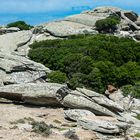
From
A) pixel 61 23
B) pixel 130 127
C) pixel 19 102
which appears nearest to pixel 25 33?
pixel 61 23

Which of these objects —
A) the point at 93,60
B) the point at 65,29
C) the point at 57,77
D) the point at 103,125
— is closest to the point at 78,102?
the point at 103,125

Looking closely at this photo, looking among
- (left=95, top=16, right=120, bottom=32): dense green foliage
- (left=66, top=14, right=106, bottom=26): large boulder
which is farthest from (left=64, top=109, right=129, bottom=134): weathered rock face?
(left=66, top=14, right=106, bottom=26): large boulder

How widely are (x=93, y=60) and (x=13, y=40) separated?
31.6ft

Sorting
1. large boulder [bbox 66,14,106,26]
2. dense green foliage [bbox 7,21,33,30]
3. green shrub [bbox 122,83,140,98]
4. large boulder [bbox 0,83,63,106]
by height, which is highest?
large boulder [bbox 66,14,106,26]

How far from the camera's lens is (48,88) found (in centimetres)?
2347

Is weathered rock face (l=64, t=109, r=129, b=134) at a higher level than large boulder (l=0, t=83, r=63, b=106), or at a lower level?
lower

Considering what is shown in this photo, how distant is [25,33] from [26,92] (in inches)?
783

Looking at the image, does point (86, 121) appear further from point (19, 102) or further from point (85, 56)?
point (85, 56)

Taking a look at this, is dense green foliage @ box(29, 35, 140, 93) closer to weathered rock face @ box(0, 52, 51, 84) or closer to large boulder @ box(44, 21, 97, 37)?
weathered rock face @ box(0, 52, 51, 84)

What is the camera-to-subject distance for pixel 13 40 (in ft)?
131

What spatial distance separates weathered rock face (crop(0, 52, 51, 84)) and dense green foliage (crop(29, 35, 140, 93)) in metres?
1.96

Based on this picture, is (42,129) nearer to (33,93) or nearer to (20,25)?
(33,93)

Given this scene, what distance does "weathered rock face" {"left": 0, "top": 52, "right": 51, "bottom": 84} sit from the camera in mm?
27714

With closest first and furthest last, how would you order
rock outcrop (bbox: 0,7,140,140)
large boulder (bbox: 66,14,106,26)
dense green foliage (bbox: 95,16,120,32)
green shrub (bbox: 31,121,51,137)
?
green shrub (bbox: 31,121,51,137)
rock outcrop (bbox: 0,7,140,140)
dense green foliage (bbox: 95,16,120,32)
large boulder (bbox: 66,14,106,26)
